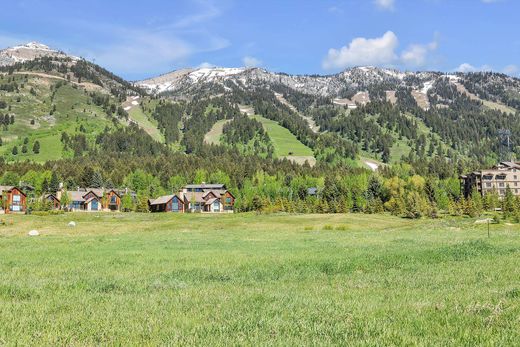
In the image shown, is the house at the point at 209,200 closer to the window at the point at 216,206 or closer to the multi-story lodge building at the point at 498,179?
the window at the point at 216,206

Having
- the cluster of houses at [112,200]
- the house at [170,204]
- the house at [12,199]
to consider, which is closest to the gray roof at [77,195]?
the cluster of houses at [112,200]

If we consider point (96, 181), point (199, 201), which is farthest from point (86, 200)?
point (199, 201)

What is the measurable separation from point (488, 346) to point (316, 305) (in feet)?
15.7

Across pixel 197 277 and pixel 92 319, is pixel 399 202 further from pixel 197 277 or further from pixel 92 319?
pixel 92 319

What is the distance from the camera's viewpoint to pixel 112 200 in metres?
176

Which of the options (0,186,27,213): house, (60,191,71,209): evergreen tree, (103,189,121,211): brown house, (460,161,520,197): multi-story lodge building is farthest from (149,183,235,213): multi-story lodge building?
(460,161,520,197): multi-story lodge building

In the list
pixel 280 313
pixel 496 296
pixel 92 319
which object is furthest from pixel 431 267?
pixel 92 319

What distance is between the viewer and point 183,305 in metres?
12.3

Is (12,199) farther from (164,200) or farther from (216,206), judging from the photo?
(216,206)

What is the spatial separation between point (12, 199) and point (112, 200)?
34242 millimetres

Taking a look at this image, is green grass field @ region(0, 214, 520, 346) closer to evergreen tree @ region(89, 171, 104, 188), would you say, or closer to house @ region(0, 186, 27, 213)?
house @ region(0, 186, 27, 213)

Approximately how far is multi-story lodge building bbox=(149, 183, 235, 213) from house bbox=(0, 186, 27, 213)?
44964mm

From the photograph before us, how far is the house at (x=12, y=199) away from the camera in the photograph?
502ft

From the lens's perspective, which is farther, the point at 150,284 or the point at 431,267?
the point at 431,267
